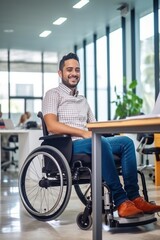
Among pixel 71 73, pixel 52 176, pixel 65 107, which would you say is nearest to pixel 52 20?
pixel 71 73

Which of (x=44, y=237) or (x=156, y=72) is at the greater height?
(x=156, y=72)

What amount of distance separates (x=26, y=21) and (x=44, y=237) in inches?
266

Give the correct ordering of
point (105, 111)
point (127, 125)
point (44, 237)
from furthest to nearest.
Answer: point (105, 111)
point (44, 237)
point (127, 125)

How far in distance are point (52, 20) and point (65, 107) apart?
6.05 metres

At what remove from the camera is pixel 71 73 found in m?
2.48

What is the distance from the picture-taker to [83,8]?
734 cm

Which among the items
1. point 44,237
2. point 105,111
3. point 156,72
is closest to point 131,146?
point 44,237

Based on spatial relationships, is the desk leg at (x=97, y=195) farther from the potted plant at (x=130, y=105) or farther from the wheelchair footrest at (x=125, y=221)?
the potted plant at (x=130, y=105)

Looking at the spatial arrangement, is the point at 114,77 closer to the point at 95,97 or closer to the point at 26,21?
the point at 95,97

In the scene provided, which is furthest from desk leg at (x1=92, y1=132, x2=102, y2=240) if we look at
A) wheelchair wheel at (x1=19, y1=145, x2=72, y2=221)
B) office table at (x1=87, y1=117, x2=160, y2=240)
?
wheelchair wheel at (x1=19, y1=145, x2=72, y2=221)

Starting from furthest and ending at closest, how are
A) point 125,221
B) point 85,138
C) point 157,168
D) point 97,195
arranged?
point 157,168 < point 85,138 < point 125,221 < point 97,195

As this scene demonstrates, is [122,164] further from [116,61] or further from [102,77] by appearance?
[102,77]

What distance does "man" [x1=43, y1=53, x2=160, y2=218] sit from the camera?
2064 mm

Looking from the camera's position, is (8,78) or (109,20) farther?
(8,78)
